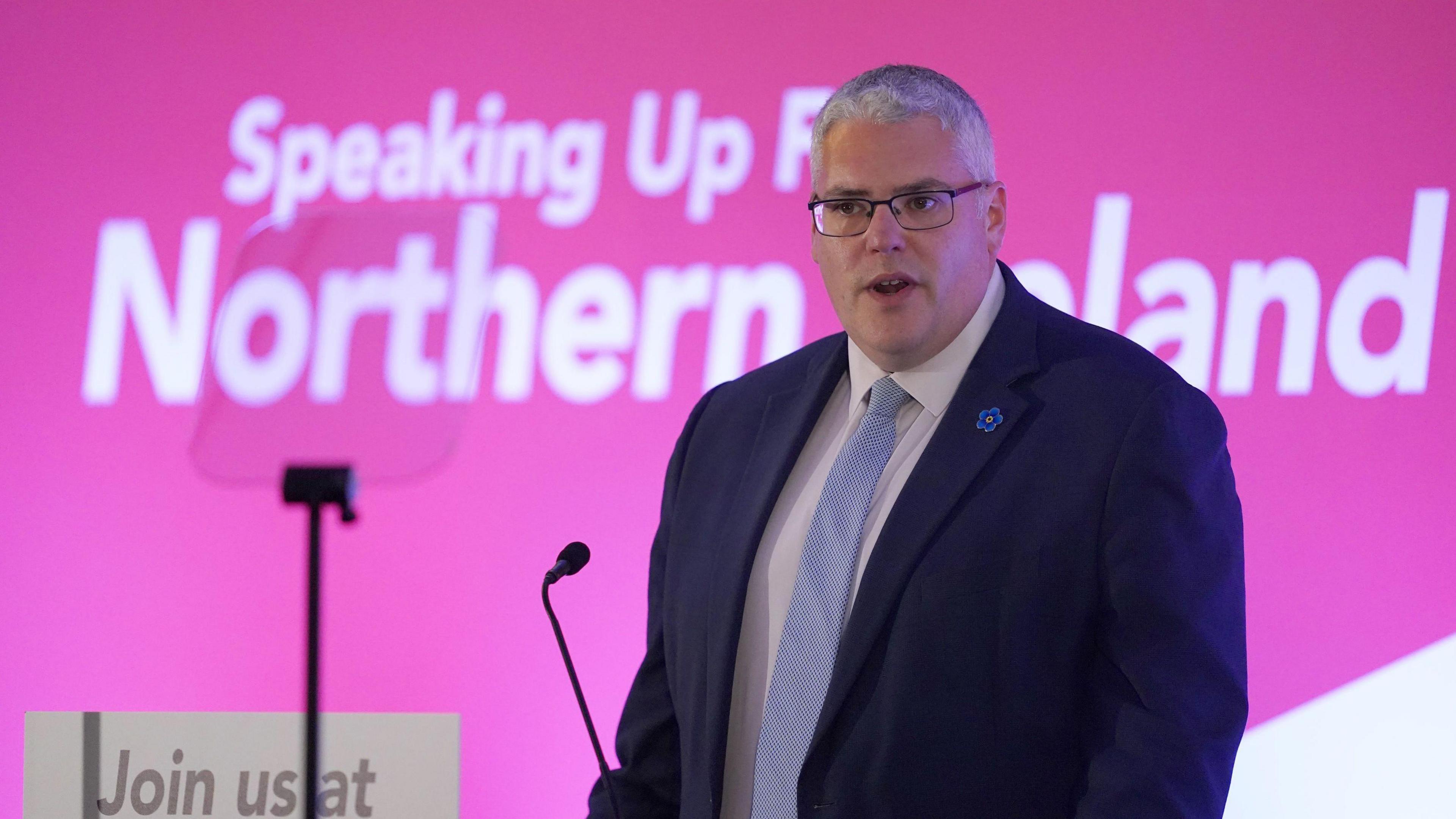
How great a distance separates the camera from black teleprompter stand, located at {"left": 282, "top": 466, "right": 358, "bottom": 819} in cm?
100

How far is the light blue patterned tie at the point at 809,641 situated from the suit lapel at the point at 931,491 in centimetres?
4

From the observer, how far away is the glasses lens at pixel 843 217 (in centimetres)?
155

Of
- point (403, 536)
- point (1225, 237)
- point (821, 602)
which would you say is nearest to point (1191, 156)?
point (1225, 237)

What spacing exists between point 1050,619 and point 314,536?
820mm

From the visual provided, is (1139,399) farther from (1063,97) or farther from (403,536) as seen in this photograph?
(403,536)

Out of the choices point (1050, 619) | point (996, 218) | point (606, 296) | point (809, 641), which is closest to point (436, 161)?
point (606, 296)

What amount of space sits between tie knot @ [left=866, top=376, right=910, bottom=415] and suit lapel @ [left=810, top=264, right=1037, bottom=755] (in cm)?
8

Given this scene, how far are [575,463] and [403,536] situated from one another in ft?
1.64

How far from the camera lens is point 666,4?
10.4 feet

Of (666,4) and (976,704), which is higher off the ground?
(666,4)

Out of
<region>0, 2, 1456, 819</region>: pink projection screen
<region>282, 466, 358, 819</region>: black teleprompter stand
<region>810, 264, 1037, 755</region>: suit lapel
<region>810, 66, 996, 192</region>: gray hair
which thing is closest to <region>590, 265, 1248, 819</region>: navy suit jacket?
<region>810, 264, 1037, 755</region>: suit lapel

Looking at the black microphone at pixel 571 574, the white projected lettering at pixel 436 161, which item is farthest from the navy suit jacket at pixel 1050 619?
the white projected lettering at pixel 436 161

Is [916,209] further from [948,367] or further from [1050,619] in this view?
[1050,619]

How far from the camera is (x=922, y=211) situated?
154 centimetres
